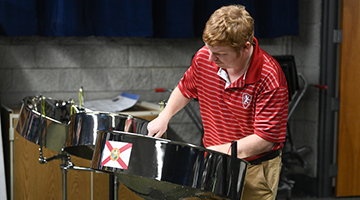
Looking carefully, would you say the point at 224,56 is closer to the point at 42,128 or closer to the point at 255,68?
the point at 255,68

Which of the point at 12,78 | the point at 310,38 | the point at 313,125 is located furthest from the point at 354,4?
the point at 12,78

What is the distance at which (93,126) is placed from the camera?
1483mm

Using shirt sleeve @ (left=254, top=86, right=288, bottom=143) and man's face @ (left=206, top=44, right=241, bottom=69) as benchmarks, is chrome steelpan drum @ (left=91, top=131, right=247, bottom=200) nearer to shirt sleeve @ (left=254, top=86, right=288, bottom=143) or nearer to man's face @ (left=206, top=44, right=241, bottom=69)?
shirt sleeve @ (left=254, top=86, right=288, bottom=143)

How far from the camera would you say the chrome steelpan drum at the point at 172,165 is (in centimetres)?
104

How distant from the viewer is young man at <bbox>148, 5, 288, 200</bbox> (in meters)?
1.13

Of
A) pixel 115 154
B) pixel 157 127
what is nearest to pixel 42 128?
pixel 157 127

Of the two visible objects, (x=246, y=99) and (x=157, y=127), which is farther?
(x=157, y=127)

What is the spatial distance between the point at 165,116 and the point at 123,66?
1329mm

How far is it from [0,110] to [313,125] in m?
1.90

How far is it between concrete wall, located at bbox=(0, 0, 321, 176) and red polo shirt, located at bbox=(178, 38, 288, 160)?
1.29 m

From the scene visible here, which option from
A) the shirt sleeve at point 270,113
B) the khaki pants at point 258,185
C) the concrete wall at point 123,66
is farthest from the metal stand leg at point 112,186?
the concrete wall at point 123,66

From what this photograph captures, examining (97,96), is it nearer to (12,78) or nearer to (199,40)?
(12,78)

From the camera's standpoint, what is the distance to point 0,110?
7.48 feet

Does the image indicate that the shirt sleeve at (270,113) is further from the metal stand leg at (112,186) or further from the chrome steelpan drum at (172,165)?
the metal stand leg at (112,186)
